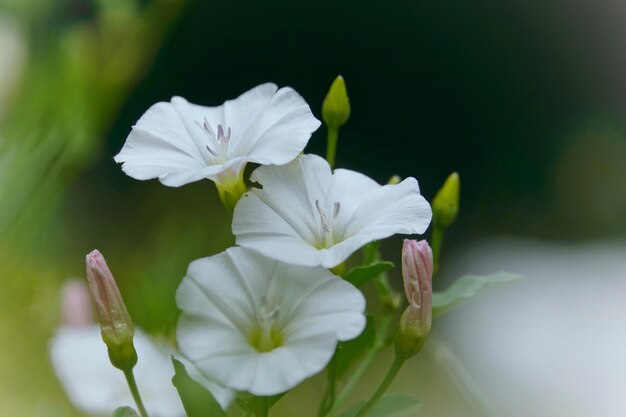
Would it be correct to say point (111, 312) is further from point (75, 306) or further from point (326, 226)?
point (75, 306)

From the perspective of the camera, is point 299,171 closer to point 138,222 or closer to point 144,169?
point 144,169

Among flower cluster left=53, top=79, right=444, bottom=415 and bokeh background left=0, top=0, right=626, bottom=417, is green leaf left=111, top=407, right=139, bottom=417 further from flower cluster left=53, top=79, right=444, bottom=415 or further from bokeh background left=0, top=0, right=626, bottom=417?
bokeh background left=0, top=0, right=626, bottom=417

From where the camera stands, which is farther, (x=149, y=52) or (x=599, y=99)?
(x=599, y=99)

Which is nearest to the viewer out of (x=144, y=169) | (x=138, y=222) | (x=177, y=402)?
(x=144, y=169)

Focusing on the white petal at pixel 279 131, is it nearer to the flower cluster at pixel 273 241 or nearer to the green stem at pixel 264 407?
the flower cluster at pixel 273 241

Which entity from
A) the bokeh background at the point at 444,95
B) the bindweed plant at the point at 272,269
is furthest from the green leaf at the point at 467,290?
the bokeh background at the point at 444,95

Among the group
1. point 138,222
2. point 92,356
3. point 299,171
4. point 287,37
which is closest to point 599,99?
point 287,37

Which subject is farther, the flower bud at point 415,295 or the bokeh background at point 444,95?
the bokeh background at point 444,95
